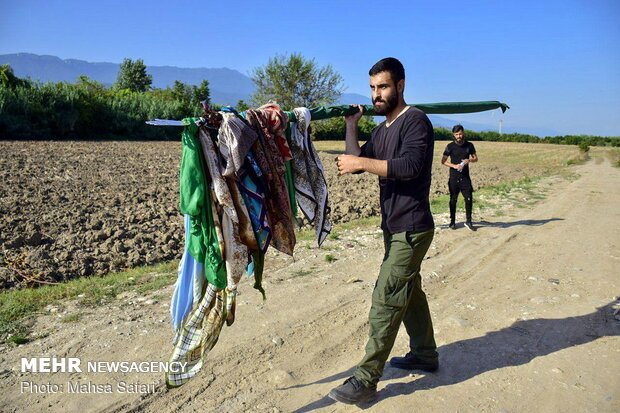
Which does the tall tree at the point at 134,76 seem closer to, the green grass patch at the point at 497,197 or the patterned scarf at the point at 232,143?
the green grass patch at the point at 497,197

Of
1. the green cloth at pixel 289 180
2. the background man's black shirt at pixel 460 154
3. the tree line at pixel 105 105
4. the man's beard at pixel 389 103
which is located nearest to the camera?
the man's beard at pixel 389 103

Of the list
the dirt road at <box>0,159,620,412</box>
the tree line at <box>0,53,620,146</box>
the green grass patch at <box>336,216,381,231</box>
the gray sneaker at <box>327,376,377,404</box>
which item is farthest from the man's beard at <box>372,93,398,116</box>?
the tree line at <box>0,53,620,146</box>

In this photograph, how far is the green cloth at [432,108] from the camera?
3854mm

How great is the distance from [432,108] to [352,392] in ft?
8.13

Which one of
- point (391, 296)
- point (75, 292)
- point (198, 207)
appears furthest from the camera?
point (75, 292)

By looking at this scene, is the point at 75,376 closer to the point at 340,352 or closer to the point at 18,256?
the point at 340,352

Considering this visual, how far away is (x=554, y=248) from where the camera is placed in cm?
794

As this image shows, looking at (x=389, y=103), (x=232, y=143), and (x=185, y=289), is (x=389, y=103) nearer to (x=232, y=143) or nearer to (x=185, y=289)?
(x=232, y=143)

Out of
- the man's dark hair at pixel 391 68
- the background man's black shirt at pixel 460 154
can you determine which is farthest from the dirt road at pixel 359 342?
the background man's black shirt at pixel 460 154

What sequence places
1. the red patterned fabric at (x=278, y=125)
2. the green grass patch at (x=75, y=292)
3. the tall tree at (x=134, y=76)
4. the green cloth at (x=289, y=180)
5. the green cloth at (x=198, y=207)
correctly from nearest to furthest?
the green cloth at (x=198, y=207) < the red patterned fabric at (x=278, y=125) < the green cloth at (x=289, y=180) < the green grass patch at (x=75, y=292) < the tall tree at (x=134, y=76)

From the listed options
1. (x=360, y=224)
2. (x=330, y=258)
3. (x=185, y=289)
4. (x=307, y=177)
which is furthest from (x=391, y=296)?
(x=360, y=224)

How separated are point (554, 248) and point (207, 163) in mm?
6875

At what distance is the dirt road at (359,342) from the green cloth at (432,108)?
213cm

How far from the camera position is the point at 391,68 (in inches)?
133
